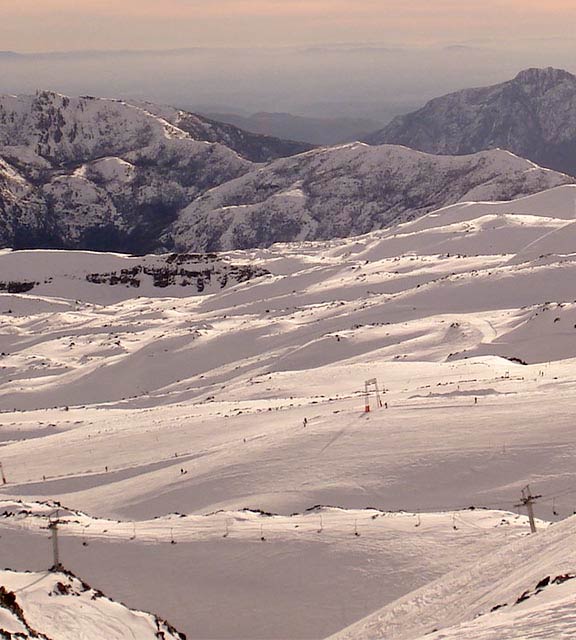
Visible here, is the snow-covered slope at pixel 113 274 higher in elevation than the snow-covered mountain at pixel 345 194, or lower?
lower

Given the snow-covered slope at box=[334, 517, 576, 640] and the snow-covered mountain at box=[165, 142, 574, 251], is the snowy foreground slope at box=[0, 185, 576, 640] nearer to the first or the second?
the snow-covered slope at box=[334, 517, 576, 640]

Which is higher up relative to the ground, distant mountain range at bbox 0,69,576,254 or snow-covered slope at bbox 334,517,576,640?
distant mountain range at bbox 0,69,576,254

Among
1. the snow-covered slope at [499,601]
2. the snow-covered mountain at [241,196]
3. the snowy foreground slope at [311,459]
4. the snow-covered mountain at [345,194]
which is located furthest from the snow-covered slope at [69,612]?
the snow-covered mountain at [241,196]

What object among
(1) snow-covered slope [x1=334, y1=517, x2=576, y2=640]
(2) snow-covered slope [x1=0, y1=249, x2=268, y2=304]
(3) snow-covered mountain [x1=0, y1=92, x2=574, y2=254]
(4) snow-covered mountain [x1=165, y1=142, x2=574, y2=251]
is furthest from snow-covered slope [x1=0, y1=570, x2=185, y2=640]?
(3) snow-covered mountain [x1=0, y1=92, x2=574, y2=254]

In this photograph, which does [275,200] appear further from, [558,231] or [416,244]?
[558,231]

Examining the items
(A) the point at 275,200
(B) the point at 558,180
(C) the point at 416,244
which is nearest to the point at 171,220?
(A) the point at 275,200

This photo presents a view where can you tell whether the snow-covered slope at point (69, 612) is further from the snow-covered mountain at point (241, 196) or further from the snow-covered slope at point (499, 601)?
the snow-covered mountain at point (241, 196)
